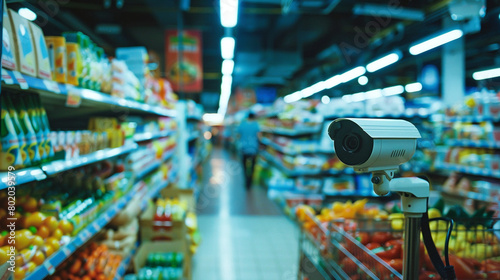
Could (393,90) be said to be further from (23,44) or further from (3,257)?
(3,257)

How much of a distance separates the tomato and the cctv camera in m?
0.93

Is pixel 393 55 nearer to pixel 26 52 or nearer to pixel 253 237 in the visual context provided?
pixel 253 237

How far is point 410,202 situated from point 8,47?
1.57 meters

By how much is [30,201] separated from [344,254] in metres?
1.66

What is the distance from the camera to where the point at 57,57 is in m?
1.74

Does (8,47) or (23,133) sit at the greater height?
(8,47)

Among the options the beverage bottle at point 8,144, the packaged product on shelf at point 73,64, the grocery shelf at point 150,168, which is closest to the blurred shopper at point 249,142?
the grocery shelf at point 150,168

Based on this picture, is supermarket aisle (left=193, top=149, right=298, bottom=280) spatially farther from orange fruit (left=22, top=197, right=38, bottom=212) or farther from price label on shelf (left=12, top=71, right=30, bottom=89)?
price label on shelf (left=12, top=71, right=30, bottom=89)

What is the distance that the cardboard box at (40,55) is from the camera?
1.49m

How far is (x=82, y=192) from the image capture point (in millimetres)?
2297

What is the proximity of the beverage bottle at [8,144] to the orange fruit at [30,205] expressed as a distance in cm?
42

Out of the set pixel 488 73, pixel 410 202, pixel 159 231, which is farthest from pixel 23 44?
pixel 488 73

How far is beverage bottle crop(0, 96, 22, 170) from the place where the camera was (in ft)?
4.35

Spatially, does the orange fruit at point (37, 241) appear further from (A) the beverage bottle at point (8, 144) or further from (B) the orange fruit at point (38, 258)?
(A) the beverage bottle at point (8, 144)
